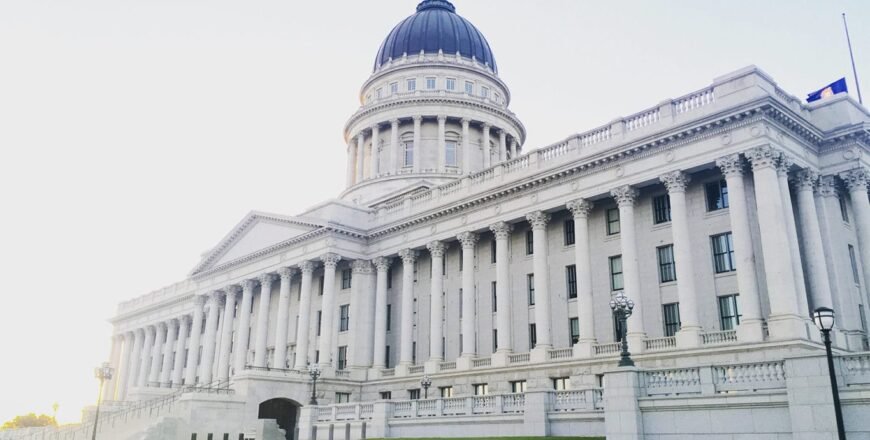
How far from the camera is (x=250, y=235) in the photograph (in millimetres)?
61125

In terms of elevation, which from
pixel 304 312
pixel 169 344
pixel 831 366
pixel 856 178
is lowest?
pixel 831 366

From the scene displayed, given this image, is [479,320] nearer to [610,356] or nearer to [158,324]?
[610,356]

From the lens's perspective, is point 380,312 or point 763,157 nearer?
point 763,157

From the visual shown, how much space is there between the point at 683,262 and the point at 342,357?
27.1m

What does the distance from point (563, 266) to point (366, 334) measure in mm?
16457

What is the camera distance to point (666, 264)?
39125 millimetres

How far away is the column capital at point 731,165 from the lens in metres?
35.0

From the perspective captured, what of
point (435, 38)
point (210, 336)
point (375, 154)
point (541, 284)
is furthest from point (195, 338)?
point (435, 38)

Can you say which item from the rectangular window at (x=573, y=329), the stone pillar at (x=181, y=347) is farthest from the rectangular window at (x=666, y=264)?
the stone pillar at (x=181, y=347)

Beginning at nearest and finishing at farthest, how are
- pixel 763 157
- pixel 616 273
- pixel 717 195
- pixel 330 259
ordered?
pixel 763 157, pixel 717 195, pixel 616 273, pixel 330 259

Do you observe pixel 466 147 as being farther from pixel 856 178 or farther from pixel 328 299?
pixel 856 178

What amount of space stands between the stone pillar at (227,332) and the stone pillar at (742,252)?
138 feet

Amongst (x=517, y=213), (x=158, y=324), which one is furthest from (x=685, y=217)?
(x=158, y=324)

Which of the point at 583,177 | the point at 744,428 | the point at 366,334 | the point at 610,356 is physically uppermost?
the point at 583,177
